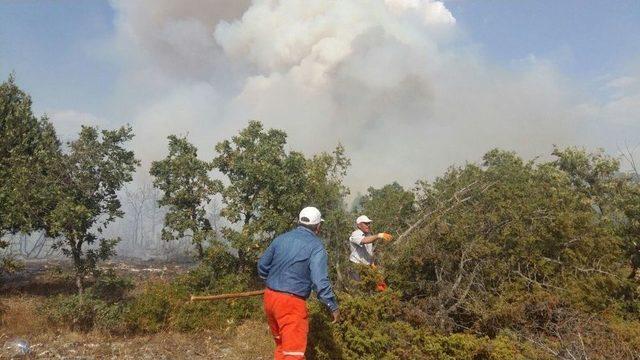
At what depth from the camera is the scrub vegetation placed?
6145mm

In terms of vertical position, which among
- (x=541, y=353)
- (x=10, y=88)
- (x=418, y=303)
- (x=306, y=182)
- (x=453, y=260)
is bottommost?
(x=541, y=353)

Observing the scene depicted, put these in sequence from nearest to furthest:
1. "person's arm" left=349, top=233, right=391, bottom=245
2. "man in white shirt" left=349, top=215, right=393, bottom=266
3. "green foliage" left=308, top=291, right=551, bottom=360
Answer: "green foliage" left=308, top=291, right=551, bottom=360
"person's arm" left=349, top=233, right=391, bottom=245
"man in white shirt" left=349, top=215, right=393, bottom=266

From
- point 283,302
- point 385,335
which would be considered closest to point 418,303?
point 385,335

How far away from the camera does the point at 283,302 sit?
4.86 metres

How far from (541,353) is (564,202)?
12.4 ft

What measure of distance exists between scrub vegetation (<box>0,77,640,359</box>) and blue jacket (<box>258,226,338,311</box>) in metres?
1.29

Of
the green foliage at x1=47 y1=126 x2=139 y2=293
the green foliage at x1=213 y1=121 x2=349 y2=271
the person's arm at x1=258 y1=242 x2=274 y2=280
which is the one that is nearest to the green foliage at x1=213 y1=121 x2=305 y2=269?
the green foliage at x1=213 y1=121 x2=349 y2=271

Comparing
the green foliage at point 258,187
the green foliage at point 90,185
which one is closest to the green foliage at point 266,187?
the green foliage at point 258,187

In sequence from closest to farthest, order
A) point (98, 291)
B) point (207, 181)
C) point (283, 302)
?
Result: point (283, 302)
point (98, 291)
point (207, 181)

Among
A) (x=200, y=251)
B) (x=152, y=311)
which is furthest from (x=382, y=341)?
(x=200, y=251)

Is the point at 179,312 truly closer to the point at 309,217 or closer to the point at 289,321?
the point at 289,321

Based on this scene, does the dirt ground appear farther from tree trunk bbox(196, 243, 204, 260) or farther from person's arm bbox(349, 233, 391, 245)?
tree trunk bbox(196, 243, 204, 260)

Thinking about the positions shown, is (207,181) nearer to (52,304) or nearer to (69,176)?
(69,176)

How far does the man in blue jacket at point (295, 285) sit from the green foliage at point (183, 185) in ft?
34.6
